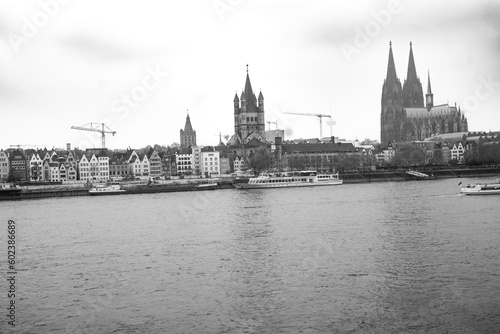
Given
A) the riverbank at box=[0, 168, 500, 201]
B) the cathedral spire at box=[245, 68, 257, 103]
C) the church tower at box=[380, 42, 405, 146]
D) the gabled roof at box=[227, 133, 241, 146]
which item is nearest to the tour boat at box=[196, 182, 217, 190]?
the riverbank at box=[0, 168, 500, 201]

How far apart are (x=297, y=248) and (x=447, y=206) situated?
17518 mm

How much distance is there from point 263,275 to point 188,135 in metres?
119

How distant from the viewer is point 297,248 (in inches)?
918

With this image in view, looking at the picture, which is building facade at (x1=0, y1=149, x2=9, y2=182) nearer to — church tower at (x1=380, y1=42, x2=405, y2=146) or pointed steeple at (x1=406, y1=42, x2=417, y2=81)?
church tower at (x1=380, y1=42, x2=405, y2=146)

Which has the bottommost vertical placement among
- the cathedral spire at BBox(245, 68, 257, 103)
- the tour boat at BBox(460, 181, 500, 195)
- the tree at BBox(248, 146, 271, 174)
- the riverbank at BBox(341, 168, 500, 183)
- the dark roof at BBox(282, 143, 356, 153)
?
the tour boat at BBox(460, 181, 500, 195)

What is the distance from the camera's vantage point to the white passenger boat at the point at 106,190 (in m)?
63.9

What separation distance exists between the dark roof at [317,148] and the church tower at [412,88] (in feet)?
110

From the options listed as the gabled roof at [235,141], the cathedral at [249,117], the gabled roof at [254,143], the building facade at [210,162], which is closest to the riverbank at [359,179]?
the building facade at [210,162]

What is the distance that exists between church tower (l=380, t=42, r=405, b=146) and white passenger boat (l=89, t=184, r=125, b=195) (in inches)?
3194

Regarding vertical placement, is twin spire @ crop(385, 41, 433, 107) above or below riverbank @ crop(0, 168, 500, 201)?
above

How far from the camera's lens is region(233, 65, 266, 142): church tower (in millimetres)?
113125

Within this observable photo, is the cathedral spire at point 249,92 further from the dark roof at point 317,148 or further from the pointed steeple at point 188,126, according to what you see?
the pointed steeple at point 188,126

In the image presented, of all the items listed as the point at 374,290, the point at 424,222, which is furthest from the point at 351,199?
the point at 374,290

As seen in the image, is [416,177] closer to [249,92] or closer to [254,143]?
[254,143]
